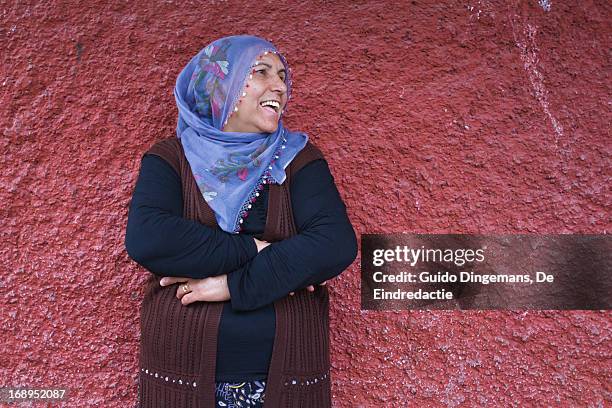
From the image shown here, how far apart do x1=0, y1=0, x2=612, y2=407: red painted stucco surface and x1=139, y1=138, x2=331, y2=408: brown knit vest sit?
1.79 feet

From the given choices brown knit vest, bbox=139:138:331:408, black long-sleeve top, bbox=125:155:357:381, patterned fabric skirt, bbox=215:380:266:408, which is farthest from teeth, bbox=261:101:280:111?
patterned fabric skirt, bbox=215:380:266:408

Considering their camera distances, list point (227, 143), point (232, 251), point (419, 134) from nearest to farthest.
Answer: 1. point (232, 251)
2. point (227, 143)
3. point (419, 134)

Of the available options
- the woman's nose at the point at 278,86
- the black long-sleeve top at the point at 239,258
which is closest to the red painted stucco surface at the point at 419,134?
the woman's nose at the point at 278,86

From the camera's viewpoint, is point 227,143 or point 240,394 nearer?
point 240,394

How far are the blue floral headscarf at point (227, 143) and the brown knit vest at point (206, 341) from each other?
38mm

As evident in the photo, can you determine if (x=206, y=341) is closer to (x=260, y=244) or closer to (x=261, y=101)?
(x=260, y=244)

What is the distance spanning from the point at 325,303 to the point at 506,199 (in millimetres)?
936

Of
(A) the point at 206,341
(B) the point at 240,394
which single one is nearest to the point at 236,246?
(A) the point at 206,341

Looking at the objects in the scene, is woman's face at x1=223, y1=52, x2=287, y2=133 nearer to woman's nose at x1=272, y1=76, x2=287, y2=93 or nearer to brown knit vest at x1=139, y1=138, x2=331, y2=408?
woman's nose at x1=272, y1=76, x2=287, y2=93

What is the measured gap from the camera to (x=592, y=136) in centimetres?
259

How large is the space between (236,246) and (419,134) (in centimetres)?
104

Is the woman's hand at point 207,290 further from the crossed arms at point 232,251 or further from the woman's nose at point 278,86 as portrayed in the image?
the woman's nose at point 278,86

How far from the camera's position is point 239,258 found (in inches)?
74.2

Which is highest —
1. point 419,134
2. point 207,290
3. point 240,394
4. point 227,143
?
point 419,134
